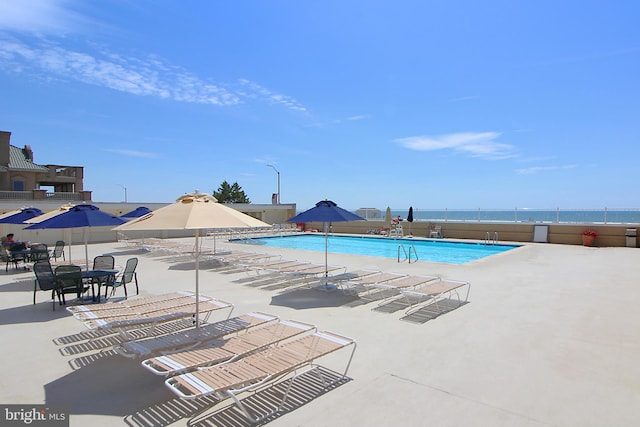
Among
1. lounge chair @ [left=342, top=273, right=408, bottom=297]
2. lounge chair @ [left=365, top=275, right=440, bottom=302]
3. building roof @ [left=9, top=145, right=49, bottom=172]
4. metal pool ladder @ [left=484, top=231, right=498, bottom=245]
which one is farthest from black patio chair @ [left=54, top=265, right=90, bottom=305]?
building roof @ [left=9, top=145, right=49, bottom=172]

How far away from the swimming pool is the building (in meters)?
16.0

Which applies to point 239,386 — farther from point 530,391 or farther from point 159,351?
point 530,391

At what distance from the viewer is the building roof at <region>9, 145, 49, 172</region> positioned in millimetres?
30688

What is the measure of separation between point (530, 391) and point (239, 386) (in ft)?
9.03

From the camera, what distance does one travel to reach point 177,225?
425cm

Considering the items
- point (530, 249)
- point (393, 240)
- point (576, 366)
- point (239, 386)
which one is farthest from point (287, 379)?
point (393, 240)

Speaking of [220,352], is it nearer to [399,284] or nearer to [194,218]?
[194,218]

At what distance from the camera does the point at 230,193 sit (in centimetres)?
5816

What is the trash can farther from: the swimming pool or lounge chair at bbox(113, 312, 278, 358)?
lounge chair at bbox(113, 312, 278, 358)

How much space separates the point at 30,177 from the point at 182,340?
117 feet

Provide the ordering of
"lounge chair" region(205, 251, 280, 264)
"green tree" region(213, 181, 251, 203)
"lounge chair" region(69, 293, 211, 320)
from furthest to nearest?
"green tree" region(213, 181, 251, 203) < "lounge chair" region(205, 251, 280, 264) < "lounge chair" region(69, 293, 211, 320)

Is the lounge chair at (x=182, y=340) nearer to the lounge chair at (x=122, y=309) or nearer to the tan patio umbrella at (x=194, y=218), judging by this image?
the tan patio umbrella at (x=194, y=218)

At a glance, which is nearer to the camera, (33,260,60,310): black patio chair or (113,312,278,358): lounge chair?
(113,312,278,358): lounge chair

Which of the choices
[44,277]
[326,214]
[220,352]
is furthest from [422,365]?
[44,277]
